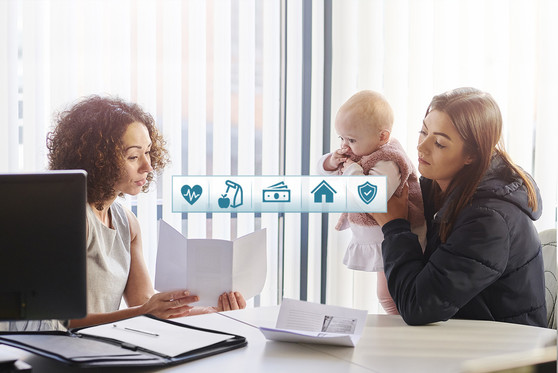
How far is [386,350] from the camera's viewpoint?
54.1 inches

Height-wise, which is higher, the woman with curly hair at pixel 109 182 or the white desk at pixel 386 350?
the woman with curly hair at pixel 109 182

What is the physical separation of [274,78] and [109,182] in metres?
1.00

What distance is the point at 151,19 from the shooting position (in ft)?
8.27

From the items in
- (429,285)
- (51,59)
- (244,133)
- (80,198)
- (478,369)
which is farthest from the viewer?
(244,133)

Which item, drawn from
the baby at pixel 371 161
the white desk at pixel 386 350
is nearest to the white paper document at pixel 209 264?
the white desk at pixel 386 350

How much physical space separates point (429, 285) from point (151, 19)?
5.23ft

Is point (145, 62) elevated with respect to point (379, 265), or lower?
elevated

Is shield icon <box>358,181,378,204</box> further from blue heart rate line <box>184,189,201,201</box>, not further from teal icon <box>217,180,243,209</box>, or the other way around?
blue heart rate line <box>184,189,201,201</box>

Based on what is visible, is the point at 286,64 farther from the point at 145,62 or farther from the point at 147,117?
the point at 147,117

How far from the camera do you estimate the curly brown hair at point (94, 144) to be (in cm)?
190

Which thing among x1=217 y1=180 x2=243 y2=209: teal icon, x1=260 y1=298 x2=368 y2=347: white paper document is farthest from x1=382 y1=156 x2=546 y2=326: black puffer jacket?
x1=217 y1=180 x2=243 y2=209: teal icon

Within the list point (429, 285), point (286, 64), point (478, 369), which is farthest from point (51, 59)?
point (478, 369)
